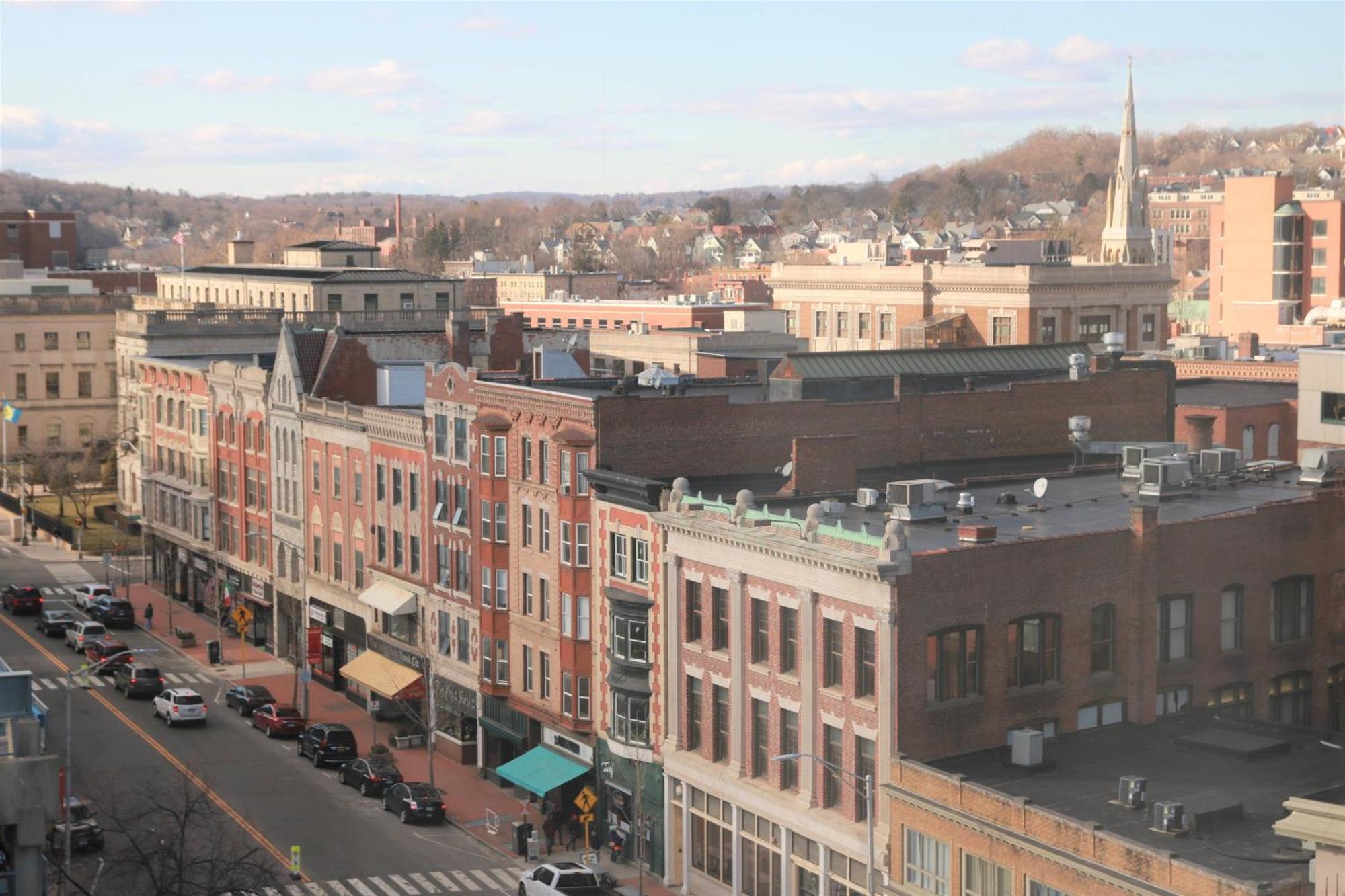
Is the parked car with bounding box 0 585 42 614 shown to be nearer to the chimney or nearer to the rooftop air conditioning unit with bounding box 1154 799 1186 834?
the rooftop air conditioning unit with bounding box 1154 799 1186 834

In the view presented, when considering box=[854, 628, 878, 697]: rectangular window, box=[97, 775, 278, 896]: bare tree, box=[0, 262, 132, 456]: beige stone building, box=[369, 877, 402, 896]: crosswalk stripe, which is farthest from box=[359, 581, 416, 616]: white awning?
box=[0, 262, 132, 456]: beige stone building

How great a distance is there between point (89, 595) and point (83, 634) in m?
10.8

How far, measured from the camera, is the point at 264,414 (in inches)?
3548

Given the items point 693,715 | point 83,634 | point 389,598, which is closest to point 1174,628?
point 693,715

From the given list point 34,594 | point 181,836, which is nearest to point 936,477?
point 181,836

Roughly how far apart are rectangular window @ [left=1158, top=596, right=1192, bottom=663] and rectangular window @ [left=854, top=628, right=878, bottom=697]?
8.19 metres

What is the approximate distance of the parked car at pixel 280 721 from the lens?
72.3 meters

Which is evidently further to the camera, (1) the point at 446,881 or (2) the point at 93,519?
(2) the point at 93,519

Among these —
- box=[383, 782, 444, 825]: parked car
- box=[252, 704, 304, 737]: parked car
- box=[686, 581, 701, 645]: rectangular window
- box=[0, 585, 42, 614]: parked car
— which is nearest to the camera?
box=[686, 581, 701, 645]: rectangular window

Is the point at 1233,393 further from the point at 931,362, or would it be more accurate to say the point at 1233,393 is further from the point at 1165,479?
the point at 1165,479

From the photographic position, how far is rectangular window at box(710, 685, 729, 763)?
53.1m

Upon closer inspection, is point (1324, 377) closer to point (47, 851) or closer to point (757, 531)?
point (757, 531)

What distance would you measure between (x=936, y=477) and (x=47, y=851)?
29384mm

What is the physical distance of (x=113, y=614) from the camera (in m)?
94.4
